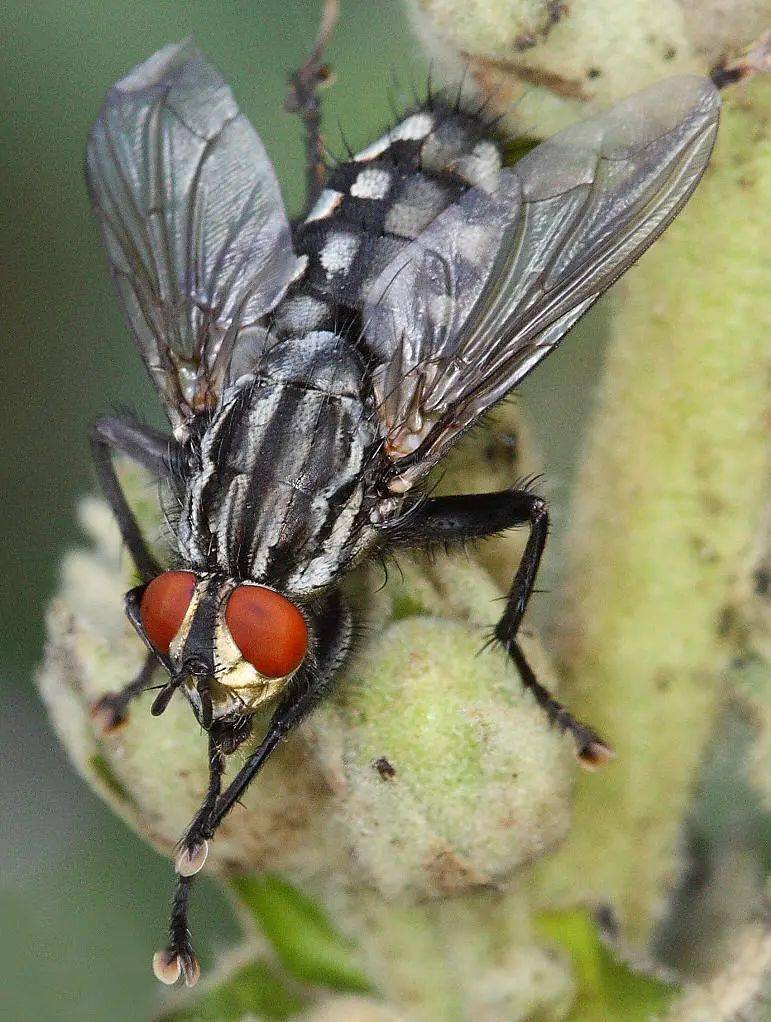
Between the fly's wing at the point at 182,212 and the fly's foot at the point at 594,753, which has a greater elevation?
the fly's wing at the point at 182,212

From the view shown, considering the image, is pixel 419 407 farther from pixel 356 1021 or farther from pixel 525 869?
pixel 356 1021

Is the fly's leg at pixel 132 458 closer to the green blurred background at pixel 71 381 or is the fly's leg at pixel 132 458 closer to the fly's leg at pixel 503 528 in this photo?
the fly's leg at pixel 503 528

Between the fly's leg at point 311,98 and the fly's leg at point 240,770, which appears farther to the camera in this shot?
the fly's leg at point 311,98

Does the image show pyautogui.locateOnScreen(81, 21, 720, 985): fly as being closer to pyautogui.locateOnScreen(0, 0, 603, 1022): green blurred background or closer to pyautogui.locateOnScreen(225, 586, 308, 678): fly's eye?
pyautogui.locateOnScreen(225, 586, 308, 678): fly's eye

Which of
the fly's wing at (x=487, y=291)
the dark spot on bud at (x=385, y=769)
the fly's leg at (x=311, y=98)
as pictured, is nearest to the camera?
the dark spot on bud at (x=385, y=769)

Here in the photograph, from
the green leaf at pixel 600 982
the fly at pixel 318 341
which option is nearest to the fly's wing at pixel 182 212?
the fly at pixel 318 341

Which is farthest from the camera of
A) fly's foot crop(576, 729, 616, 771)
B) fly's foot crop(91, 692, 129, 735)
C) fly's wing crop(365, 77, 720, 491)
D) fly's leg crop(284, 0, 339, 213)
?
fly's leg crop(284, 0, 339, 213)

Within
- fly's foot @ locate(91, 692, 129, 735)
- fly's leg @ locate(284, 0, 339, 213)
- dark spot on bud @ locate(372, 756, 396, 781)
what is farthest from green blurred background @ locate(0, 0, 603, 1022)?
dark spot on bud @ locate(372, 756, 396, 781)
